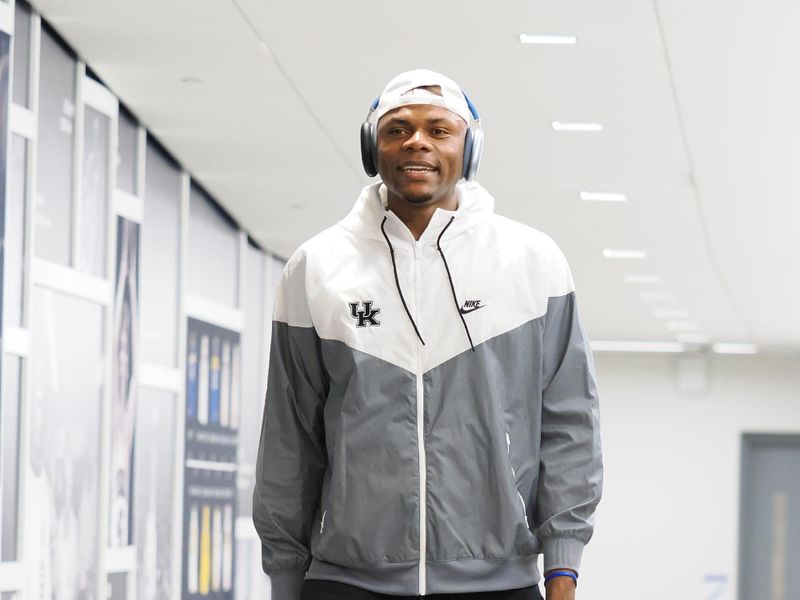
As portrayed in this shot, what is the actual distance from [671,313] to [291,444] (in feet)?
36.2

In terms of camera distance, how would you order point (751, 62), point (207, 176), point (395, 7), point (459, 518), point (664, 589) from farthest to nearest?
point (664, 589), point (207, 176), point (751, 62), point (395, 7), point (459, 518)

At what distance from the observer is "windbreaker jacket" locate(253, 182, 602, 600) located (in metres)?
1.95

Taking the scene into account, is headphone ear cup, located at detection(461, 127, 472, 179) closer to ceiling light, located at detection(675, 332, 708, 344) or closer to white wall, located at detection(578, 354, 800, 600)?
ceiling light, located at detection(675, 332, 708, 344)

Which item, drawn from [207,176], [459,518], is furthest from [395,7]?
[459,518]

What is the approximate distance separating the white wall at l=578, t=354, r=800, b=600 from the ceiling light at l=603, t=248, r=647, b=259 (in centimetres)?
512

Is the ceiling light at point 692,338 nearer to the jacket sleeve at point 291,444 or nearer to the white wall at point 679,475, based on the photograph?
the white wall at point 679,475

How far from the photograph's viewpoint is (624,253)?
10.4 meters

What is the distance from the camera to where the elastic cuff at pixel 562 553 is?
1.97m

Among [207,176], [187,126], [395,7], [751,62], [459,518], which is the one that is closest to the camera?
[459,518]

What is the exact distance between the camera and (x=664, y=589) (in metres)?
15.2

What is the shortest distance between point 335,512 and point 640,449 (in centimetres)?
1381

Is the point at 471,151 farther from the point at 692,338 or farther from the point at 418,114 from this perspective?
the point at 692,338

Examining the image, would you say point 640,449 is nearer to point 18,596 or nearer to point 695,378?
point 695,378

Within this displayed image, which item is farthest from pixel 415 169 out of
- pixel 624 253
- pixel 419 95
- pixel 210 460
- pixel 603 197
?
pixel 624 253
